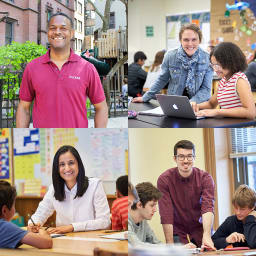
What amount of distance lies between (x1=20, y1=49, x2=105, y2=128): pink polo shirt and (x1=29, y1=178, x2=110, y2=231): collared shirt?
0.25 meters

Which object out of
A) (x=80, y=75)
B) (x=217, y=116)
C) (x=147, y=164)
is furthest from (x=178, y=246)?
(x=80, y=75)

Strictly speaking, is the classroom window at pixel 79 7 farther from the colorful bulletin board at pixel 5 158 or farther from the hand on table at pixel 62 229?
the hand on table at pixel 62 229

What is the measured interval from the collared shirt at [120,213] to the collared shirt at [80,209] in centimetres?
2

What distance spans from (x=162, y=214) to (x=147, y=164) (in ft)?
0.68

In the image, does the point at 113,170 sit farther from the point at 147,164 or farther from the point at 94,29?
the point at 94,29

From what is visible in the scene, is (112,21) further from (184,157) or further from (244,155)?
(244,155)

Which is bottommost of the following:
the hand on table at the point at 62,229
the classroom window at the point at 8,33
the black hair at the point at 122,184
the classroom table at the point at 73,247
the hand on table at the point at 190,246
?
the hand on table at the point at 190,246

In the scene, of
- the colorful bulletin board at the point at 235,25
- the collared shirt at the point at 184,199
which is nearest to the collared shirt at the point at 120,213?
the collared shirt at the point at 184,199

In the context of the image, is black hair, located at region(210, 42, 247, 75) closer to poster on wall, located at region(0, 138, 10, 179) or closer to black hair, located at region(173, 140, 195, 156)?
black hair, located at region(173, 140, 195, 156)

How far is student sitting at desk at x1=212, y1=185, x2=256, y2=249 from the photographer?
175cm

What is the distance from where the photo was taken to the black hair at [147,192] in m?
1.68

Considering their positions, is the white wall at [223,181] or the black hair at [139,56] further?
the black hair at [139,56]

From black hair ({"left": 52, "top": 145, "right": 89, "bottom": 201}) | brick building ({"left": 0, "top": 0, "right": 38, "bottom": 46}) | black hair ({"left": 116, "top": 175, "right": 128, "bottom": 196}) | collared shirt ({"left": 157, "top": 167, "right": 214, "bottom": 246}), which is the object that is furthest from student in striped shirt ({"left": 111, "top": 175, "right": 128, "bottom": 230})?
brick building ({"left": 0, "top": 0, "right": 38, "bottom": 46})

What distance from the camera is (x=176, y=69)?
83.0 inches
